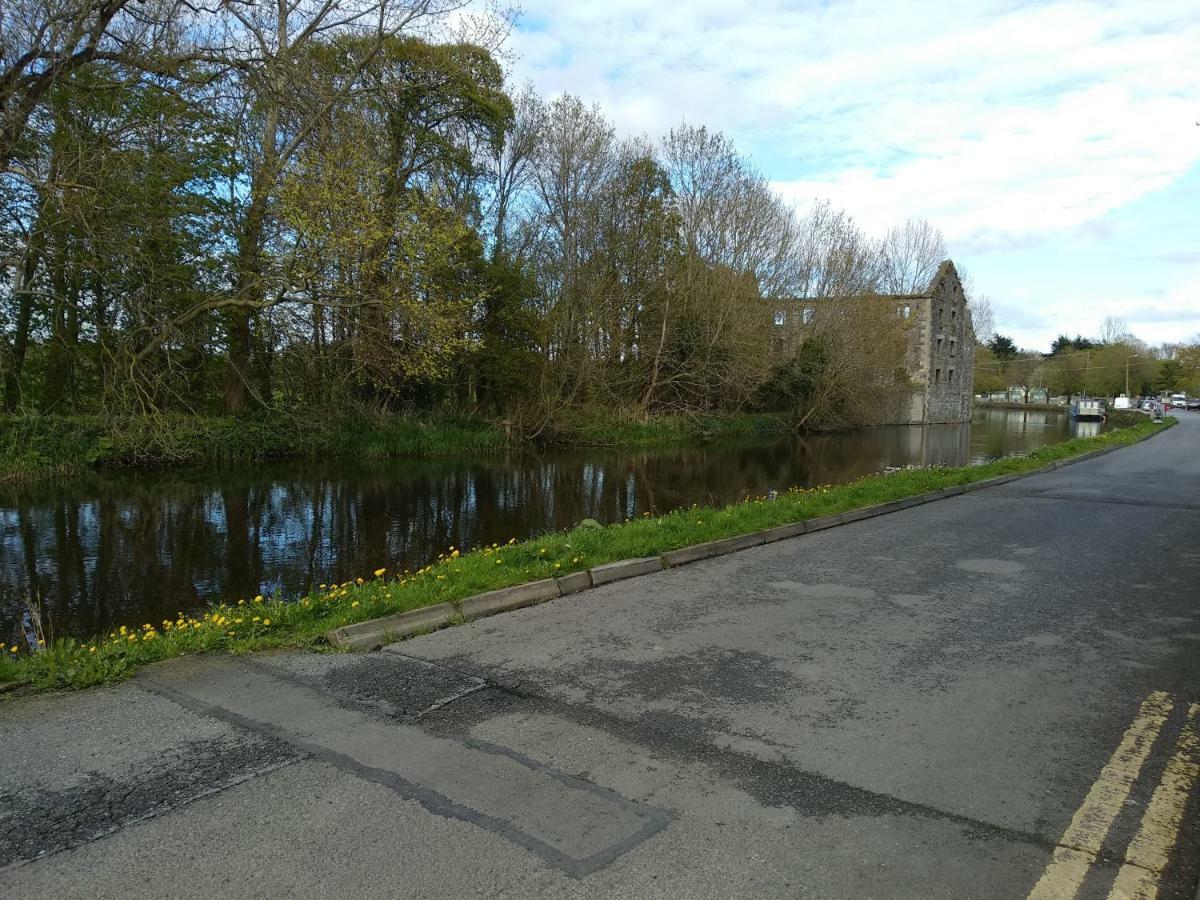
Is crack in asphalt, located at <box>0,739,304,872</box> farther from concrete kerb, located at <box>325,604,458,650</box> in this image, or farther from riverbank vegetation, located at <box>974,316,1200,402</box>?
riverbank vegetation, located at <box>974,316,1200,402</box>

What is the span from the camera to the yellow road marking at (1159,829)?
291cm

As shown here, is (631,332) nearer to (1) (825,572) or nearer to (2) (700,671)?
(1) (825,572)

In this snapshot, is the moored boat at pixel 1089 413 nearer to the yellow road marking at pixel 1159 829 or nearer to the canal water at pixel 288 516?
the canal water at pixel 288 516

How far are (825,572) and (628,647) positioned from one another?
3234mm

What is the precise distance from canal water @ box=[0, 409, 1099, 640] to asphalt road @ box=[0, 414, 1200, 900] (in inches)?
200

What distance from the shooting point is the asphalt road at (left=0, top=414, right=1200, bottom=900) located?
118 inches

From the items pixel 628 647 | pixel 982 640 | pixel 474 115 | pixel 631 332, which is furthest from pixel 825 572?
pixel 631 332

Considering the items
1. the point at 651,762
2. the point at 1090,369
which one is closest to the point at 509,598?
the point at 651,762

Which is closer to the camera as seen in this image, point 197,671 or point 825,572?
point 197,671

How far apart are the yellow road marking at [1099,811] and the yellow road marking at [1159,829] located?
108mm

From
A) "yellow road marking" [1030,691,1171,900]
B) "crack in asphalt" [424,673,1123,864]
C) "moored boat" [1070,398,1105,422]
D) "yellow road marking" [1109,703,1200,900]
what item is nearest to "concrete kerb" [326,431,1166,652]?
"crack in asphalt" [424,673,1123,864]

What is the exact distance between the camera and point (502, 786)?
3.59 meters

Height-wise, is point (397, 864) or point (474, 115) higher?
point (474, 115)

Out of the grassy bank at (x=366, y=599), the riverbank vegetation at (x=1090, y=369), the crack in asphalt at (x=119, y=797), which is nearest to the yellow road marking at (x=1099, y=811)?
the crack in asphalt at (x=119, y=797)
